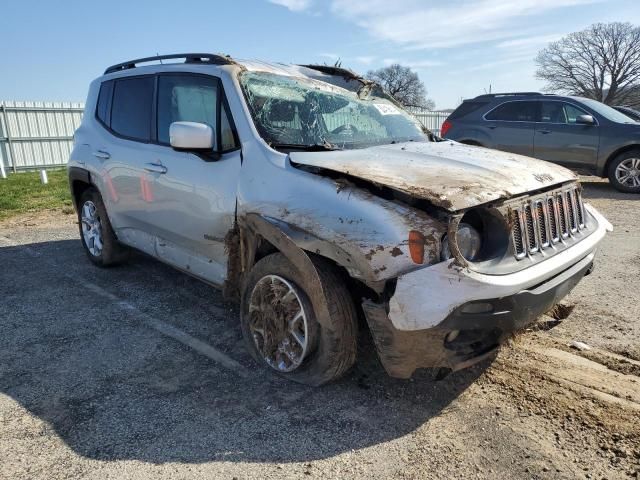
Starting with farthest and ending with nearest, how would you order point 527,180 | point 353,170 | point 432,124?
point 432,124, point 527,180, point 353,170

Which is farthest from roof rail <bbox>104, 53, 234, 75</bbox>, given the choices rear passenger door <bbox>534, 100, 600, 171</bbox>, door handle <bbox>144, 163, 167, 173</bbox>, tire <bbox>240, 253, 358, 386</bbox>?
rear passenger door <bbox>534, 100, 600, 171</bbox>

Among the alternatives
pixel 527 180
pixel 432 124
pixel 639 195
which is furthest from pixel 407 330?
pixel 432 124

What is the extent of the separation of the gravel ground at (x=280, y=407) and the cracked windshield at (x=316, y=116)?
1.47 metres

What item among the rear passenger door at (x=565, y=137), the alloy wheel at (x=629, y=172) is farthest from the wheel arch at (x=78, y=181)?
the alloy wheel at (x=629, y=172)

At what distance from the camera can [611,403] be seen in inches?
113

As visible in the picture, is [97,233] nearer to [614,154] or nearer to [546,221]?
[546,221]

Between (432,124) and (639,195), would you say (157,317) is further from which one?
(432,124)

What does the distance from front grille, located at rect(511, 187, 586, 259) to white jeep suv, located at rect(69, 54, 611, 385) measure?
0.01 metres

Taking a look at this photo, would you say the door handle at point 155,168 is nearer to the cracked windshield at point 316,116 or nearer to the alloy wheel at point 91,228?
the cracked windshield at point 316,116

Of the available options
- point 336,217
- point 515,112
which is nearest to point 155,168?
point 336,217

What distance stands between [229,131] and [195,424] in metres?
1.92

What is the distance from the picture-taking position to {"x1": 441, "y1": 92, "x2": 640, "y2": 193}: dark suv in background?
32.1 feet

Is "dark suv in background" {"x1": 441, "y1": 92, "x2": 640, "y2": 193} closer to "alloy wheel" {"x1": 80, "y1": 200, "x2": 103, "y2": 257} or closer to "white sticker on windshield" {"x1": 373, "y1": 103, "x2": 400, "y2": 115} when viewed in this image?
"white sticker on windshield" {"x1": 373, "y1": 103, "x2": 400, "y2": 115}

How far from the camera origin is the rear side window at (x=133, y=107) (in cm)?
450
